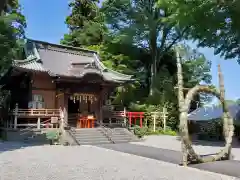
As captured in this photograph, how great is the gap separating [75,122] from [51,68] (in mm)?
4034

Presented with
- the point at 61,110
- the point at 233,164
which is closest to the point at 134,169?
the point at 233,164

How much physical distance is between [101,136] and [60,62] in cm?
707

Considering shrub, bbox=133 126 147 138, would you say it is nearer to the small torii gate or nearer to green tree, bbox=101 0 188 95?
the small torii gate

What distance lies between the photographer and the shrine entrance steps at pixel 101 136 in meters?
15.4

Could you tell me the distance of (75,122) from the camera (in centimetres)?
1936

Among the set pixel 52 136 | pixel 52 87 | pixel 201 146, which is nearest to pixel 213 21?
pixel 201 146

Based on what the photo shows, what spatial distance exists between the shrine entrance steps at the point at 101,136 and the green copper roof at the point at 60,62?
11.7ft

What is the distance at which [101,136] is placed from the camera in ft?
53.4

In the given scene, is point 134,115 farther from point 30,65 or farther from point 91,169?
point 91,169

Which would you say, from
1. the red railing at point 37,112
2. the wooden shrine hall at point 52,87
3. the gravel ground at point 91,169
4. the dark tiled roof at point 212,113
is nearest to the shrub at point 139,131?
the wooden shrine hall at point 52,87

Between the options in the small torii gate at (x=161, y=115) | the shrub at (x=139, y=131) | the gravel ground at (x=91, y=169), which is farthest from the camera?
the small torii gate at (x=161, y=115)

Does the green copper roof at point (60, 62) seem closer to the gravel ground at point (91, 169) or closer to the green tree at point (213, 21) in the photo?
the green tree at point (213, 21)

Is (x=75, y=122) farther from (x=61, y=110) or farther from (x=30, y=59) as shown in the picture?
(x=30, y=59)

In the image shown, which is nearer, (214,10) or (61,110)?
(214,10)
